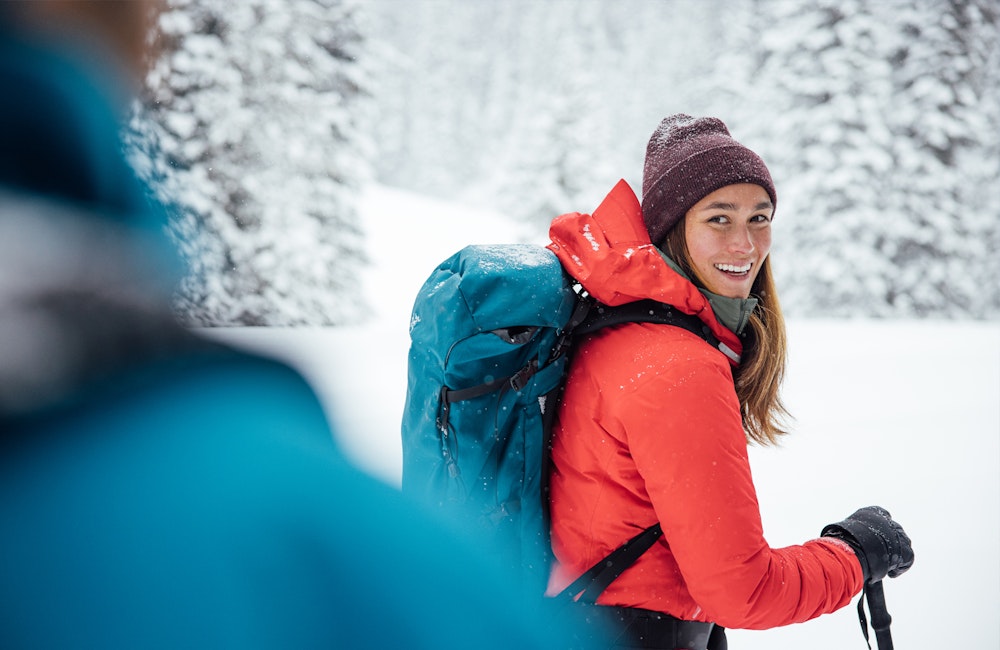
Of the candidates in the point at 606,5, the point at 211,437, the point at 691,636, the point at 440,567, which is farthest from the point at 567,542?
the point at 606,5

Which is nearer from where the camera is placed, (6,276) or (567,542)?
(6,276)

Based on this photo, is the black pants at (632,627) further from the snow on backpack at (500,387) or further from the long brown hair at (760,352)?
the long brown hair at (760,352)

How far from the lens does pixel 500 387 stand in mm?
1835

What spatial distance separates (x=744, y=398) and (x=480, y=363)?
100 cm

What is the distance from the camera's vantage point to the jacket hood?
189 centimetres

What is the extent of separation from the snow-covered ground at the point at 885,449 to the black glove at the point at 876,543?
52.3 inches

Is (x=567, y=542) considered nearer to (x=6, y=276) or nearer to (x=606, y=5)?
(x=6, y=276)

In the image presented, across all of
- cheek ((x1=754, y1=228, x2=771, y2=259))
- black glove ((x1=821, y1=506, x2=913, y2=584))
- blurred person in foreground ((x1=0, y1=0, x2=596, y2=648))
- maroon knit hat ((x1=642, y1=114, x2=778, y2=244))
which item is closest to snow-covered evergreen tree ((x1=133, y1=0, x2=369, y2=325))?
maroon knit hat ((x1=642, y1=114, x2=778, y2=244))

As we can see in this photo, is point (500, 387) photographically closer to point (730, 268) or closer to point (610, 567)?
point (610, 567)

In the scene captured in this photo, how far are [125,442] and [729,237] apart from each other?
6.39 feet

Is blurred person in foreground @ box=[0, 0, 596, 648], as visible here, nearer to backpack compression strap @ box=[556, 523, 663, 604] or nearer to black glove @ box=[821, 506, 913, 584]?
backpack compression strap @ box=[556, 523, 663, 604]

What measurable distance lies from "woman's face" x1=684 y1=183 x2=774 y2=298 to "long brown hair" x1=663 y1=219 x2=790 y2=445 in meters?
0.05

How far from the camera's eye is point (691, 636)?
201 centimetres

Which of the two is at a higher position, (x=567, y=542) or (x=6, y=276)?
(x=6, y=276)
